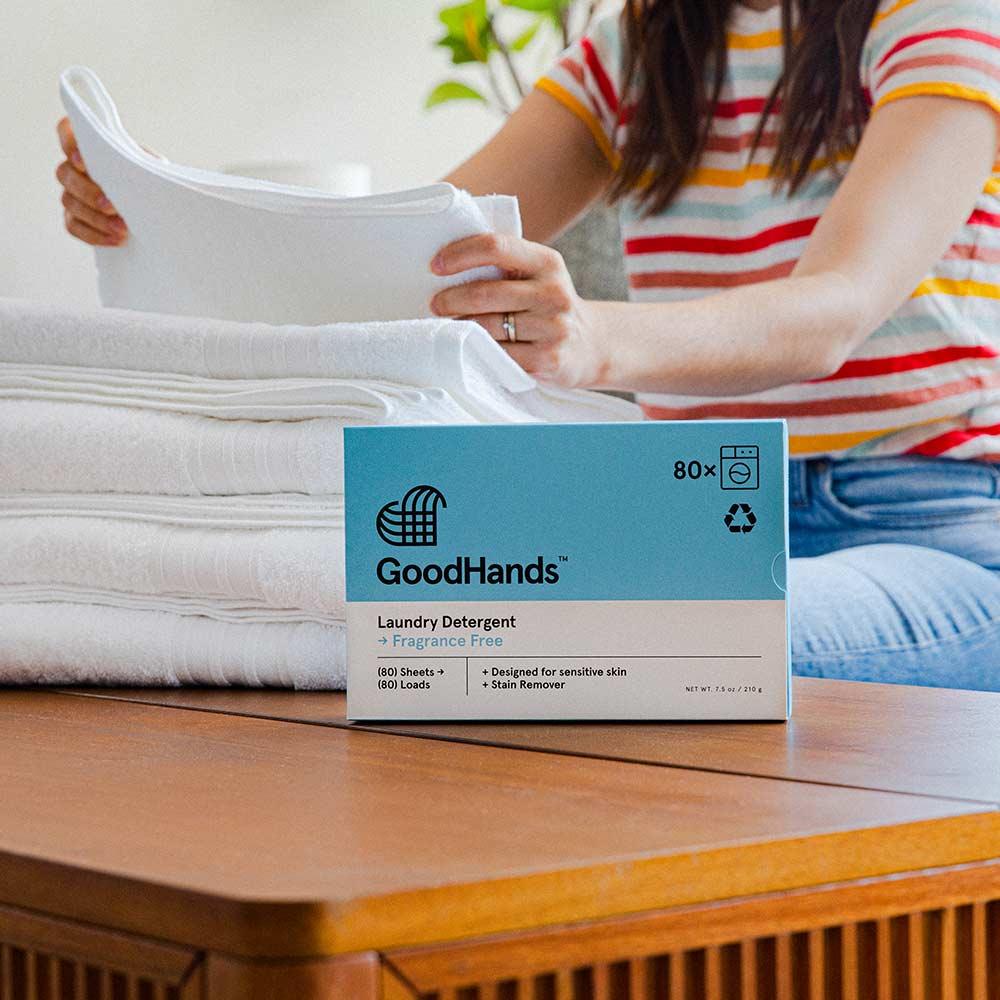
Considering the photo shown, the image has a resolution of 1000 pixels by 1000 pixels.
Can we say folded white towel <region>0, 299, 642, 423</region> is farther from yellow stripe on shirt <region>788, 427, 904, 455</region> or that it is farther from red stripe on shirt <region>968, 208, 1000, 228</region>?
red stripe on shirt <region>968, 208, 1000, 228</region>

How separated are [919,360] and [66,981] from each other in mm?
912

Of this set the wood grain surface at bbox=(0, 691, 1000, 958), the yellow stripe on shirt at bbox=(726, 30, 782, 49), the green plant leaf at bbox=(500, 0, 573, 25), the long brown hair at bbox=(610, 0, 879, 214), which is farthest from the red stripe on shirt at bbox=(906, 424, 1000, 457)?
the green plant leaf at bbox=(500, 0, 573, 25)

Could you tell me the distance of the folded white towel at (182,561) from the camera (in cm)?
59

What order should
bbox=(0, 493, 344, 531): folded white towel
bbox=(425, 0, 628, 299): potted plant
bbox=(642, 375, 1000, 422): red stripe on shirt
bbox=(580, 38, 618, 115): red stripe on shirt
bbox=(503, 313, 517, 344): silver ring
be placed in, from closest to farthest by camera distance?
bbox=(0, 493, 344, 531): folded white towel < bbox=(503, 313, 517, 344): silver ring < bbox=(642, 375, 1000, 422): red stripe on shirt < bbox=(580, 38, 618, 115): red stripe on shirt < bbox=(425, 0, 628, 299): potted plant

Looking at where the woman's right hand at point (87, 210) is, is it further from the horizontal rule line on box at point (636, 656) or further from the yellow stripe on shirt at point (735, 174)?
the yellow stripe on shirt at point (735, 174)

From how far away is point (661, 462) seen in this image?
0.50 m

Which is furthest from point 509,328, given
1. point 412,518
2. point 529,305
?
point 412,518

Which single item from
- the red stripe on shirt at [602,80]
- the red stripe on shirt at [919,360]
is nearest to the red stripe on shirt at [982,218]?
the red stripe on shirt at [919,360]

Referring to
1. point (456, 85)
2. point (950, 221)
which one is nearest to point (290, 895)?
point (950, 221)

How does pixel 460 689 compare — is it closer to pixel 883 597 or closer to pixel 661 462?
pixel 661 462

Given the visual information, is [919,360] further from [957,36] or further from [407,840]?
[407,840]

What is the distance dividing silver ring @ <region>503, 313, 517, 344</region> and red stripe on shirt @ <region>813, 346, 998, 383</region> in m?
0.45

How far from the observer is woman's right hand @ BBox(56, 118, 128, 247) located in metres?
0.80

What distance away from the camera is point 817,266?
95 centimetres
